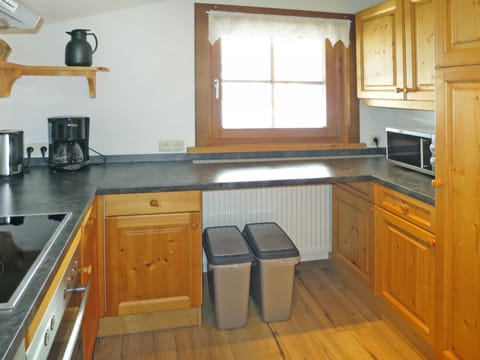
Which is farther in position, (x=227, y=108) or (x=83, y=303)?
(x=227, y=108)

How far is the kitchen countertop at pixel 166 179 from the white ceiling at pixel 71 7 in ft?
2.86

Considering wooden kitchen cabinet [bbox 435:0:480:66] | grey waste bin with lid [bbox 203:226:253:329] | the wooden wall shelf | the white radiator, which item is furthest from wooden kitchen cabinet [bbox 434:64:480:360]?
the wooden wall shelf

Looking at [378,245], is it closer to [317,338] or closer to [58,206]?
[317,338]

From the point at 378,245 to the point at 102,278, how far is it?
1467mm

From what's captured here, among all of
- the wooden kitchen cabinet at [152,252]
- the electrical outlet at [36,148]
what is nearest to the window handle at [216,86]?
the wooden kitchen cabinet at [152,252]

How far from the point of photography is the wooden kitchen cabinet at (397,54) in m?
2.29

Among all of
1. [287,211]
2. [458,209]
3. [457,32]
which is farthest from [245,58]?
[458,209]

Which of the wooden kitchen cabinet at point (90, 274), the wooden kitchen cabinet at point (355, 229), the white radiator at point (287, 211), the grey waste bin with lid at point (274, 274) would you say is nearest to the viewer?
the wooden kitchen cabinet at point (90, 274)

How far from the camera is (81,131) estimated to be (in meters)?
2.49

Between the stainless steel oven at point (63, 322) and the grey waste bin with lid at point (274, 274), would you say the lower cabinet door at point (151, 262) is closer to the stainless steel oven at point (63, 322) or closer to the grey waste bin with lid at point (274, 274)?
the grey waste bin with lid at point (274, 274)

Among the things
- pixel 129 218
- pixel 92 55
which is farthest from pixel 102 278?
pixel 92 55

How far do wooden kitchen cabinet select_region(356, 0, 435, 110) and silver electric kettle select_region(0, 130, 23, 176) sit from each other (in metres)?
2.12

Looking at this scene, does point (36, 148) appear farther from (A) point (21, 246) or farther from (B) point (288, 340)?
(B) point (288, 340)

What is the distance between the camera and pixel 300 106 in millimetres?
3094
